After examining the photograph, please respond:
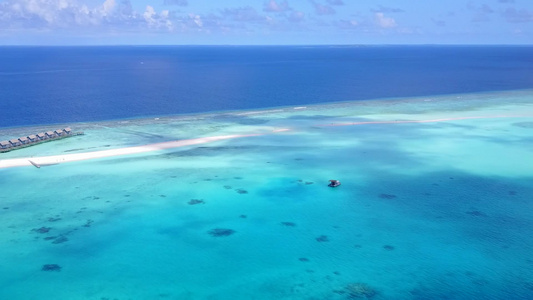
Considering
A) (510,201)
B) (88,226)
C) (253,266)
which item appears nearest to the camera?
(253,266)

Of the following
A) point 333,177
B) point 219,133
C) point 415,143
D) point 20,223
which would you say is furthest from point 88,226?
point 415,143

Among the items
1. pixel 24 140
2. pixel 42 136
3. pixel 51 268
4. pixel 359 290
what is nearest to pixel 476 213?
pixel 359 290

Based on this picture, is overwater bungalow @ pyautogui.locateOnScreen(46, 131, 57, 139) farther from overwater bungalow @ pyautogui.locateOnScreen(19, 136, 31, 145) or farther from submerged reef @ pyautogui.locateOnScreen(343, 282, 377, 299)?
submerged reef @ pyautogui.locateOnScreen(343, 282, 377, 299)

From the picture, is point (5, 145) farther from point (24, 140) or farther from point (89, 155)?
point (89, 155)

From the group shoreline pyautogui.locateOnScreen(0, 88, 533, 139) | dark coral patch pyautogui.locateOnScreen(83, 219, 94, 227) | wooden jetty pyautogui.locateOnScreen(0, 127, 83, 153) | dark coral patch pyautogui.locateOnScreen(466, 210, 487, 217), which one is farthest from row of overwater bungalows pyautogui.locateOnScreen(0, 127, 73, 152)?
dark coral patch pyautogui.locateOnScreen(466, 210, 487, 217)

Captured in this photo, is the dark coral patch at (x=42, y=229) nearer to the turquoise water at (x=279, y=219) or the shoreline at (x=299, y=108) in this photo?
the turquoise water at (x=279, y=219)

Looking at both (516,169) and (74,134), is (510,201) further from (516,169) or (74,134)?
(74,134)
